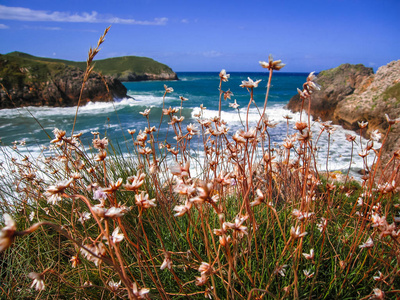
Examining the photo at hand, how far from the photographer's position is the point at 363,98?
9703 millimetres

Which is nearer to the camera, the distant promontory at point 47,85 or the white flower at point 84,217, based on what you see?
the white flower at point 84,217

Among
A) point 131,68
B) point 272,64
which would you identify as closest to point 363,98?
point 272,64

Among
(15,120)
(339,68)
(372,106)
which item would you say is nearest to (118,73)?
(15,120)

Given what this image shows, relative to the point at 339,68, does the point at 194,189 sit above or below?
below

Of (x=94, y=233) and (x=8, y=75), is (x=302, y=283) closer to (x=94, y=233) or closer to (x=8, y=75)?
(x=94, y=233)

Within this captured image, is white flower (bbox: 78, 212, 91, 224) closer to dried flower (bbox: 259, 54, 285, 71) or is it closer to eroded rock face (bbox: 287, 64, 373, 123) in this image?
dried flower (bbox: 259, 54, 285, 71)

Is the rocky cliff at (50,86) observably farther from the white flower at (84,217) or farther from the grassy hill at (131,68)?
the grassy hill at (131,68)

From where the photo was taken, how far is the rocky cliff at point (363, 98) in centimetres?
785

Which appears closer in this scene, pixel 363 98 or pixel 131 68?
pixel 363 98

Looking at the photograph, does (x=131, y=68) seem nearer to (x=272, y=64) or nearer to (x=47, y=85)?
(x=47, y=85)

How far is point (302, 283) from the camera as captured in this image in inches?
59.6

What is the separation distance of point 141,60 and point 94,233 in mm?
91387

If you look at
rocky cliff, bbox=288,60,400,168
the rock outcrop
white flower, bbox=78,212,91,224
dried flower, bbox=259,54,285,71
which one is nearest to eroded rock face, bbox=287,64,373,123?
rocky cliff, bbox=288,60,400,168

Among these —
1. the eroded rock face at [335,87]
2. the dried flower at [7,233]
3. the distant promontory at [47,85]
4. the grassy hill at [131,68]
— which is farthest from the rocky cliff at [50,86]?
the grassy hill at [131,68]
